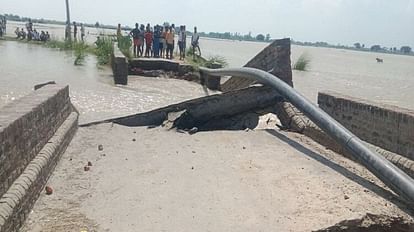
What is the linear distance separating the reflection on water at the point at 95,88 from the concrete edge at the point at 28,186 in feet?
13.8

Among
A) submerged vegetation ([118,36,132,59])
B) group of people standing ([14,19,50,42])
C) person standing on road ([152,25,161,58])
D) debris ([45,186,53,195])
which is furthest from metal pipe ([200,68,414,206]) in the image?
group of people standing ([14,19,50,42])

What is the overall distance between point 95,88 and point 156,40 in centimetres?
680

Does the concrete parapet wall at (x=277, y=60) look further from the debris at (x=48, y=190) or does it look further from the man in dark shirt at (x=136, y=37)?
the man in dark shirt at (x=136, y=37)

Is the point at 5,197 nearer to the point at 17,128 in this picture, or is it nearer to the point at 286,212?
the point at 17,128

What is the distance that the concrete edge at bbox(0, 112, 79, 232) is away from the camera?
13.3 ft

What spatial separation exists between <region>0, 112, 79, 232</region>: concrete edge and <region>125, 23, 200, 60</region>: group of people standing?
1534 centimetres

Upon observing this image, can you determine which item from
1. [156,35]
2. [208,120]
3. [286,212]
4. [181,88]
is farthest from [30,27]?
[286,212]

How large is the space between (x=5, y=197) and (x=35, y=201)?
876 millimetres

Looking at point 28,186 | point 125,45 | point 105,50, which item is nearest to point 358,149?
point 28,186

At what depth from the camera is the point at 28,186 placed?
468cm

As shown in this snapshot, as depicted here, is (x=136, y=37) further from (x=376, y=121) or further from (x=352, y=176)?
(x=352, y=176)

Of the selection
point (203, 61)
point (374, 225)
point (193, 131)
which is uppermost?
point (203, 61)

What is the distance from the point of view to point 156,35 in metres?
21.8

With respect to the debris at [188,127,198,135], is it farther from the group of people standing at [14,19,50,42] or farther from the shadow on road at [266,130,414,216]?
the group of people standing at [14,19,50,42]
